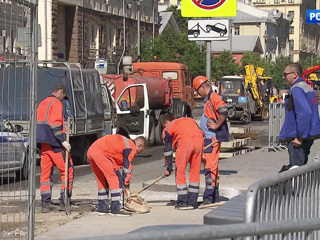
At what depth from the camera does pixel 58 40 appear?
53.6m

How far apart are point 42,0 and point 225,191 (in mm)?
36840

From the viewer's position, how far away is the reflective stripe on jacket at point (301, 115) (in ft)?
35.5

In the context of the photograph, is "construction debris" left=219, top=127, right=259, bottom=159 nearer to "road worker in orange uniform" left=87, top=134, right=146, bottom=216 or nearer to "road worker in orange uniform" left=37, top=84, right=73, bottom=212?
"road worker in orange uniform" left=37, top=84, right=73, bottom=212

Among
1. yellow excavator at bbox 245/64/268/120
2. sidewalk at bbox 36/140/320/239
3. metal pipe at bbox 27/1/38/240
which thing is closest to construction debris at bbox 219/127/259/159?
sidewalk at bbox 36/140/320/239

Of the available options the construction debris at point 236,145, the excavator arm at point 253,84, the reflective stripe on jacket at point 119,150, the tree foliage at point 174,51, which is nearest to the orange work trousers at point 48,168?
the reflective stripe on jacket at point 119,150

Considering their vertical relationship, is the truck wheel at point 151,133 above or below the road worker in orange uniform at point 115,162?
below

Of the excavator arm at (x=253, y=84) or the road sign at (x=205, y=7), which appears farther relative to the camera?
the excavator arm at (x=253, y=84)

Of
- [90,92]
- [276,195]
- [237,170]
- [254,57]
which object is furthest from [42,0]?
[254,57]

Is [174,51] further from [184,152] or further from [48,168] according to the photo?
[184,152]

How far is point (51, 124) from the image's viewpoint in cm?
1280

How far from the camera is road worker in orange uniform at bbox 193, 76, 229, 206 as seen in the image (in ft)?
41.8

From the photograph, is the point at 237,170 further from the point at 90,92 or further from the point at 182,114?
the point at 182,114

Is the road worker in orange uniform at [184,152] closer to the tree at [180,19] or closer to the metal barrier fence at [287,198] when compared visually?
the metal barrier fence at [287,198]

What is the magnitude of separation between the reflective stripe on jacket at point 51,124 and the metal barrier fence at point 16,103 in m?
2.47
